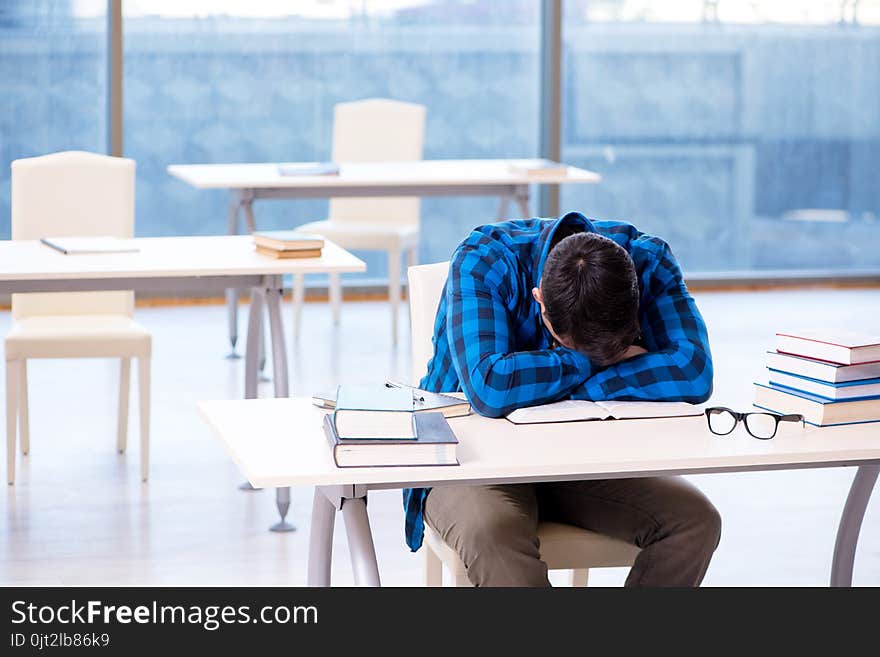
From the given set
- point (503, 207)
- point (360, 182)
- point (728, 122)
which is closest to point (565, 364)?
point (360, 182)

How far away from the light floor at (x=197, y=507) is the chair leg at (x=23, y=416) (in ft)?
0.15

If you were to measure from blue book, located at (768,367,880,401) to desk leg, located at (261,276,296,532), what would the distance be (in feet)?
5.60

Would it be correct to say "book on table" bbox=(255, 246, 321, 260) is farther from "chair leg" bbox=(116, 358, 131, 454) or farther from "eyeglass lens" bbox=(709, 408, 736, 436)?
"eyeglass lens" bbox=(709, 408, 736, 436)

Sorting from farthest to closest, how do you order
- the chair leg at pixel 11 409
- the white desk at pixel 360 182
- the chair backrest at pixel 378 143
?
the chair backrest at pixel 378 143 → the white desk at pixel 360 182 → the chair leg at pixel 11 409

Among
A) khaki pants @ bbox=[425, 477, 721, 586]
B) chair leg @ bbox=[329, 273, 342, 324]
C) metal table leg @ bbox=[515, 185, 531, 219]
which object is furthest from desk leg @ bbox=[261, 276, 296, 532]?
chair leg @ bbox=[329, 273, 342, 324]

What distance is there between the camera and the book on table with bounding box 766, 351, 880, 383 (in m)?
2.26

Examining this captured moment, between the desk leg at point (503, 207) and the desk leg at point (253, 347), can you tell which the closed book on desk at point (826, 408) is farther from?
the desk leg at point (503, 207)

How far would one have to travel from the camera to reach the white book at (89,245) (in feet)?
12.5

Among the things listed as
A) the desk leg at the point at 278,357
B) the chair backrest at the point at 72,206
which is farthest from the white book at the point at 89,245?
the desk leg at the point at 278,357

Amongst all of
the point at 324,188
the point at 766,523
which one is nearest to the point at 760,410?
the point at 766,523

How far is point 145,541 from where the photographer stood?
11.7 ft

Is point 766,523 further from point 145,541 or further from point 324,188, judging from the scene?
point 324,188

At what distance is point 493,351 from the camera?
93.8 inches
